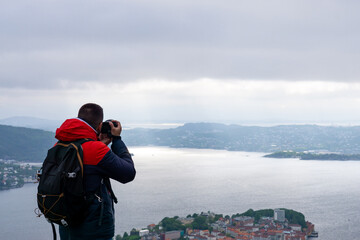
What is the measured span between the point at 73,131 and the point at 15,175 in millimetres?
26057

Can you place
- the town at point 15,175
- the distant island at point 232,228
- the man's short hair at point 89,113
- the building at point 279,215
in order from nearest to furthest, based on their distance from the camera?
the man's short hair at point 89,113, the distant island at point 232,228, the building at point 279,215, the town at point 15,175

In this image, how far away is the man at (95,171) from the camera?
4.21 feet

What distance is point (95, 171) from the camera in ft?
4.25

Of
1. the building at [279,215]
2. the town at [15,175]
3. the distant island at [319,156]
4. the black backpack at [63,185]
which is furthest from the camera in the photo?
the distant island at [319,156]

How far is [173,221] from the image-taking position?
507 inches

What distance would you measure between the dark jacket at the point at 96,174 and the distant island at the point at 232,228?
33.0ft

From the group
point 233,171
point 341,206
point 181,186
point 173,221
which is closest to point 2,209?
point 173,221

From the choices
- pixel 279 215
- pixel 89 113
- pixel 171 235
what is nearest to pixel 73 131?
pixel 89 113

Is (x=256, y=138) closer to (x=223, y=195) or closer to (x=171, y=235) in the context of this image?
(x=223, y=195)

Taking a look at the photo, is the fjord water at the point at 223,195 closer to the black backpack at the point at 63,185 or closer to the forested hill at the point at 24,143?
the forested hill at the point at 24,143

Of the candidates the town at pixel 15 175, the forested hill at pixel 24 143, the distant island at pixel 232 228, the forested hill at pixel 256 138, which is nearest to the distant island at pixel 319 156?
the forested hill at pixel 256 138

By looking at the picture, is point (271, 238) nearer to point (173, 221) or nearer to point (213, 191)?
point (173, 221)

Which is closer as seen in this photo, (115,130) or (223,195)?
(115,130)

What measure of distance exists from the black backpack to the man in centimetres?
3
